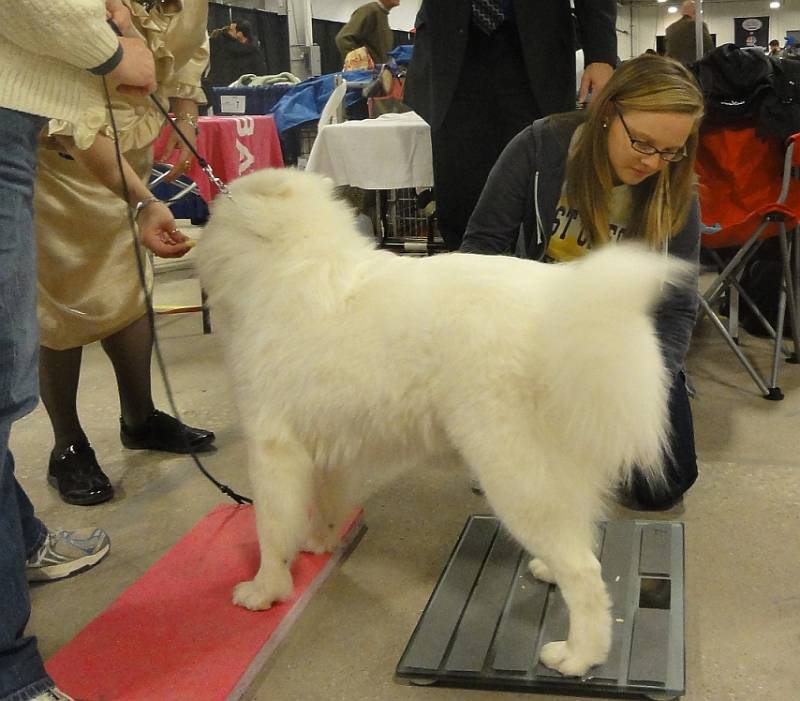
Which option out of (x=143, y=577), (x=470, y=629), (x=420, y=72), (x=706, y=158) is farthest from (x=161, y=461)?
(x=706, y=158)

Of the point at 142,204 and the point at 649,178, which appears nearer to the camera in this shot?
the point at 142,204

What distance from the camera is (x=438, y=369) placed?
4.24 feet

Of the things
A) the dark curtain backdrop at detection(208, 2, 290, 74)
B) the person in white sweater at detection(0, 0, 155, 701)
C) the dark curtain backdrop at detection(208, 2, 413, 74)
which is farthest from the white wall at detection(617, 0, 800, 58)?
the person in white sweater at detection(0, 0, 155, 701)

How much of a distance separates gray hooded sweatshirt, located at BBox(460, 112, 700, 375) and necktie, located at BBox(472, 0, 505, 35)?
59 cm

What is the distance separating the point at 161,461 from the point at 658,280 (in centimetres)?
181

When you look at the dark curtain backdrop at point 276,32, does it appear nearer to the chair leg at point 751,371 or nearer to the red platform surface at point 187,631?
the chair leg at point 751,371

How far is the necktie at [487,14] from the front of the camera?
7.79ft

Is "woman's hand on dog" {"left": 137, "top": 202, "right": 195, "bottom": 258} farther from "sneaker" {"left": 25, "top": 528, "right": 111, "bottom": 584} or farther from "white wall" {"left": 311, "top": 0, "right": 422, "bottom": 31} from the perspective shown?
"white wall" {"left": 311, "top": 0, "right": 422, "bottom": 31}

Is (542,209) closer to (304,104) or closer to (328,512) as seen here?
(328,512)

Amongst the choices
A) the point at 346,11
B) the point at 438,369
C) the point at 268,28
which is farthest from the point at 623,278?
the point at 346,11

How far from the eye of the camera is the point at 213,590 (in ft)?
5.47

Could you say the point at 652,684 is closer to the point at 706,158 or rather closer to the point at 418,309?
the point at 418,309

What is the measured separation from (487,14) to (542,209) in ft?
2.58

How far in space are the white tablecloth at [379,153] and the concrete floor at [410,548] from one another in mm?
1112
